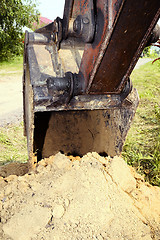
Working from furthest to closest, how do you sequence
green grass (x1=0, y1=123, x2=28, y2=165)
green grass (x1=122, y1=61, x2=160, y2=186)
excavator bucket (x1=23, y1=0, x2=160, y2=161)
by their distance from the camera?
green grass (x1=0, y1=123, x2=28, y2=165) < green grass (x1=122, y1=61, x2=160, y2=186) < excavator bucket (x1=23, y1=0, x2=160, y2=161)

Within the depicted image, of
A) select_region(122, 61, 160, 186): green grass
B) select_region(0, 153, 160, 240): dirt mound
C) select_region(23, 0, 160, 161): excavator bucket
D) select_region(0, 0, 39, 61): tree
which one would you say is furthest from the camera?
select_region(0, 0, 39, 61): tree

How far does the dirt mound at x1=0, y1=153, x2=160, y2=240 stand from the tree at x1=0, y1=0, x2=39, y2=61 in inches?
351

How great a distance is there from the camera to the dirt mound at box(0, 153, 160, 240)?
1.08 m

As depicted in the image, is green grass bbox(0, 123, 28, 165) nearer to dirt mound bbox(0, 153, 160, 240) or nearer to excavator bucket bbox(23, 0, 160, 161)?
excavator bucket bbox(23, 0, 160, 161)

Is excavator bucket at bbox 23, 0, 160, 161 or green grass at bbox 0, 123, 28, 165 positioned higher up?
excavator bucket at bbox 23, 0, 160, 161

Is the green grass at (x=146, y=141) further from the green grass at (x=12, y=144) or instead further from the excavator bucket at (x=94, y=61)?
the green grass at (x=12, y=144)

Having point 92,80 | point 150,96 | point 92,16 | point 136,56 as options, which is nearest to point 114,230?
point 92,80

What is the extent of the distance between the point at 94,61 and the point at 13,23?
9.47 metres

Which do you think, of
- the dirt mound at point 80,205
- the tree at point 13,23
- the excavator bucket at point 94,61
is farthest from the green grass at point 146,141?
the tree at point 13,23

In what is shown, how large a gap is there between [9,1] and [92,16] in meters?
9.04

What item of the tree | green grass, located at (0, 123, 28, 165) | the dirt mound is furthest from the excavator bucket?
the tree

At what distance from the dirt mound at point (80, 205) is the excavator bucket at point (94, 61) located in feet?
1.47

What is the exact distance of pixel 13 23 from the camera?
29.4 ft

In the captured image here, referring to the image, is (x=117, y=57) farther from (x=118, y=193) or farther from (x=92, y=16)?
(x=118, y=193)
